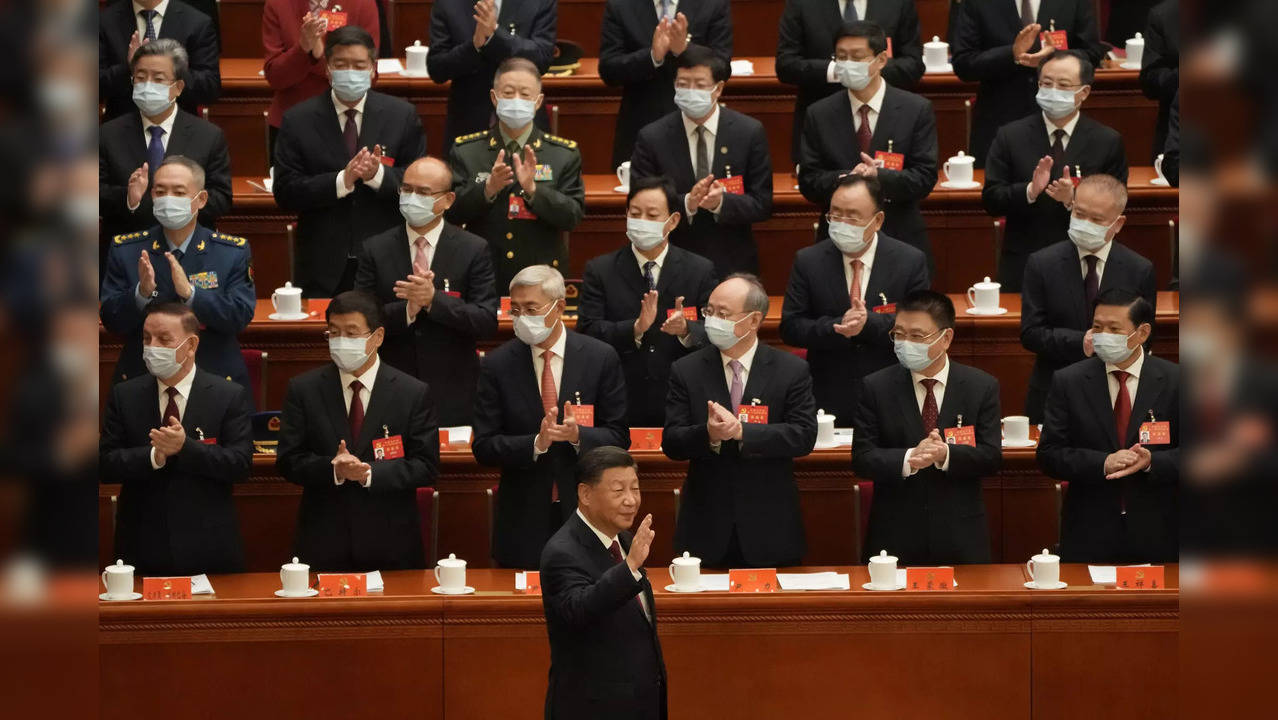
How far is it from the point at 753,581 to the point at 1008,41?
376cm

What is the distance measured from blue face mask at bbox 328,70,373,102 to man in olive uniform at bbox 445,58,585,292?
499mm

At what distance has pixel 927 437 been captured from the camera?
5.34 meters

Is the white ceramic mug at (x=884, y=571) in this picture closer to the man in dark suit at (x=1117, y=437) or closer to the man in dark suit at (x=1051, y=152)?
the man in dark suit at (x=1117, y=437)

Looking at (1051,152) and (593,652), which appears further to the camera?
(1051,152)

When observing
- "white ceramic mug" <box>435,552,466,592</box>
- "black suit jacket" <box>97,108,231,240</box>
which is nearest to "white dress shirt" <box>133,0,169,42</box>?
"black suit jacket" <box>97,108,231,240</box>

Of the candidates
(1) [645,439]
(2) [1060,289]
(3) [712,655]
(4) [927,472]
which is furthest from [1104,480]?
(1) [645,439]

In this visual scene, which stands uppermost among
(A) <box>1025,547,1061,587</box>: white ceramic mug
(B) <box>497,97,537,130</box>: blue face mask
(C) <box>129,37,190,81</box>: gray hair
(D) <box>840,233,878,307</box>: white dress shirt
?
(C) <box>129,37,190,81</box>: gray hair

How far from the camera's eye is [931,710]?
4980 mm

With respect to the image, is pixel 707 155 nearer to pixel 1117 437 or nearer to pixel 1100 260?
pixel 1100 260

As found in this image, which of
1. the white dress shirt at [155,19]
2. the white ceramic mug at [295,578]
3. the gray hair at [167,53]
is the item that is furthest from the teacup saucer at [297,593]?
the white dress shirt at [155,19]

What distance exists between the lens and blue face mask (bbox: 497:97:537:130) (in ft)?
21.5

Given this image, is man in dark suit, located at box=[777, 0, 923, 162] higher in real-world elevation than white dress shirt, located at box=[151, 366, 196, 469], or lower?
higher

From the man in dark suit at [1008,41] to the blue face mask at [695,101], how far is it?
1.64m

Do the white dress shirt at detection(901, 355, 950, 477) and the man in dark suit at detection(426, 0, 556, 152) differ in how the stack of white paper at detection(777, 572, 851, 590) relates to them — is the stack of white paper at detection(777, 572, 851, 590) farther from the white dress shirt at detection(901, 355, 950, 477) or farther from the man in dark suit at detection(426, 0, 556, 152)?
the man in dark suit at detection(426, 0, 556, 152)
